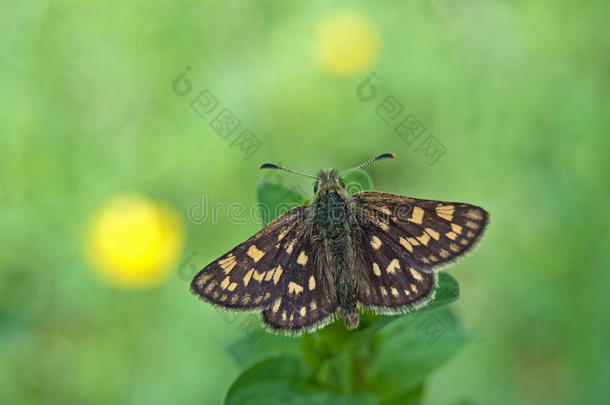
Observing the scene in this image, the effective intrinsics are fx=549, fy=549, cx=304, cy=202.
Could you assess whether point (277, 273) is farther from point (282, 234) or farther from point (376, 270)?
point (376, 270)

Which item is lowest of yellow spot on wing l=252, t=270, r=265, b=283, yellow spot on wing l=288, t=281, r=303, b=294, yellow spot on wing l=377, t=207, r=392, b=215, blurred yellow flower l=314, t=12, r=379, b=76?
yellow spot on wing l=288, t=281, r=303, b=294

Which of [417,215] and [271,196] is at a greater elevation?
[271,196]

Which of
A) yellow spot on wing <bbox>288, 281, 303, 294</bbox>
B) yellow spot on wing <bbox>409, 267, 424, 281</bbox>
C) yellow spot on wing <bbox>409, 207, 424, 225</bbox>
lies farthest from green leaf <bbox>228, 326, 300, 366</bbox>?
yellow spot on wing <bbox>409, 207, 424, 225</bbox>

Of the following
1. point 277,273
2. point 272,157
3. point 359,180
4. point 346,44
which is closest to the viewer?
point 277,273

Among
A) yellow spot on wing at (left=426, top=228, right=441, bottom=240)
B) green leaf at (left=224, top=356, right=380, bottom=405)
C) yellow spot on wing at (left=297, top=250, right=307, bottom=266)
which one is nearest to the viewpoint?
green leaf at (left=224, top=356, right=380, bottom=405)

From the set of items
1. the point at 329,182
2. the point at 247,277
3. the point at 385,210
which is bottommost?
the point at 385,210

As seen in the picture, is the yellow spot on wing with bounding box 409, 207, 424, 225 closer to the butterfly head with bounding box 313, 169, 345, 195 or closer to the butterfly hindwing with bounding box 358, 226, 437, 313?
the butterfly hindwing with bounding box 358, 226, 437, 313

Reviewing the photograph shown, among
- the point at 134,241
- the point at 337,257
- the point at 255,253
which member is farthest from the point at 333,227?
the point at 134,241

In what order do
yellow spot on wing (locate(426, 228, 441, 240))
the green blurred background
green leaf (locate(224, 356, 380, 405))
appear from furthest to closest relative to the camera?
the green blurred background < yellow spot on wing (locate(426, 228, 441, 240)) < green leaf (locate(224, 356, 380, 405))

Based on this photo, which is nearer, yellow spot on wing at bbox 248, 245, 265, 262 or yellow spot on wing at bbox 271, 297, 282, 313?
yellow spot on wing at bbox 271, 297, 282, 313
